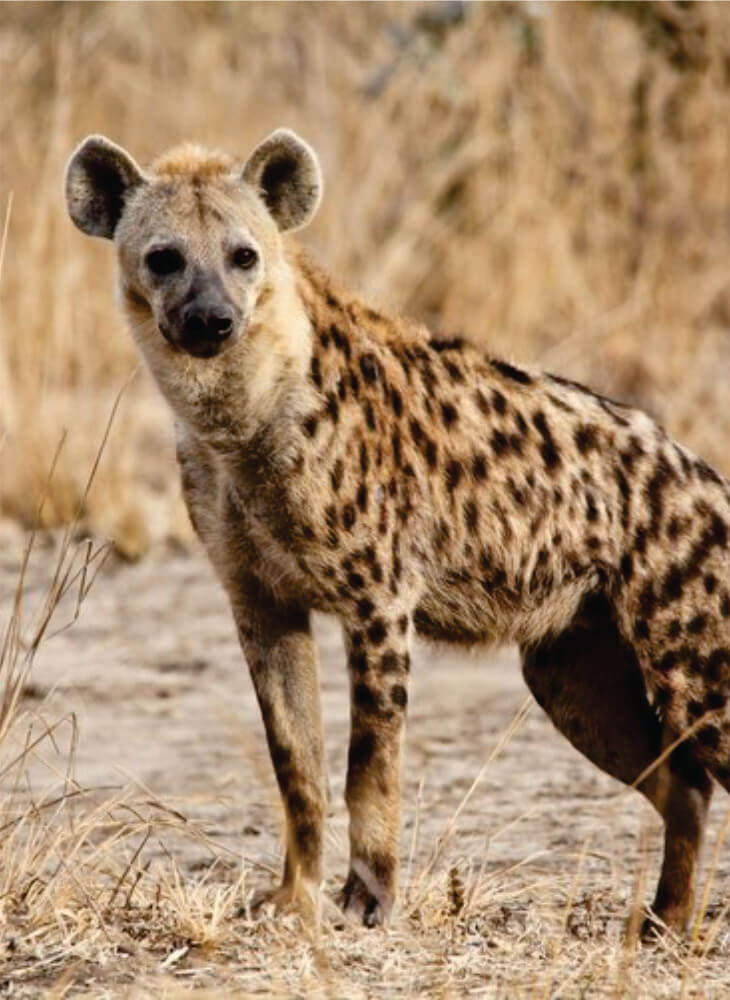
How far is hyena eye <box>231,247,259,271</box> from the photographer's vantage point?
5.04m

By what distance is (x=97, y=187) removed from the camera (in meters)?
5.37

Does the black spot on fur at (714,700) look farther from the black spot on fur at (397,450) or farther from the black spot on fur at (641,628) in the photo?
the black spot on fur at (397,450)

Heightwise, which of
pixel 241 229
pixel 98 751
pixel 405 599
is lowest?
pixel 98 751

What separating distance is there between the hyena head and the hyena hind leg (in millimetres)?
1027

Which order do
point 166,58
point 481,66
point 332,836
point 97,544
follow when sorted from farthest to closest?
1. point 166,58
2. point 481,66
3. point 97,544
4. point 332,836

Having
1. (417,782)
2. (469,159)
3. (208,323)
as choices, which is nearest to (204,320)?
(208,323)

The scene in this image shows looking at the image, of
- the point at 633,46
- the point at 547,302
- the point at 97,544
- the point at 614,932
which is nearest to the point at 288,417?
the point at 614,932

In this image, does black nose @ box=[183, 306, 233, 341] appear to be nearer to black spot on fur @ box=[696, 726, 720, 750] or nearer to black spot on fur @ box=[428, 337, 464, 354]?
black spot on fur @ box=[428, 337, 464, 354]

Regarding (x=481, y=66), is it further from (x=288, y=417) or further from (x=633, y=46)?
(x=288, y=417)

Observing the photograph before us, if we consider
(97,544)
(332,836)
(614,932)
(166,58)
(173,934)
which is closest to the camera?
(173,934)

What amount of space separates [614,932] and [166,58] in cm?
811

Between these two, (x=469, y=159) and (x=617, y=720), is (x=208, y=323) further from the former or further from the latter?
(x=469, y=159)

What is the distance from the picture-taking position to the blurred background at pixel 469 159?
10250 millimetres

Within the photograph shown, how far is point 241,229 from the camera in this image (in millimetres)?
5090
